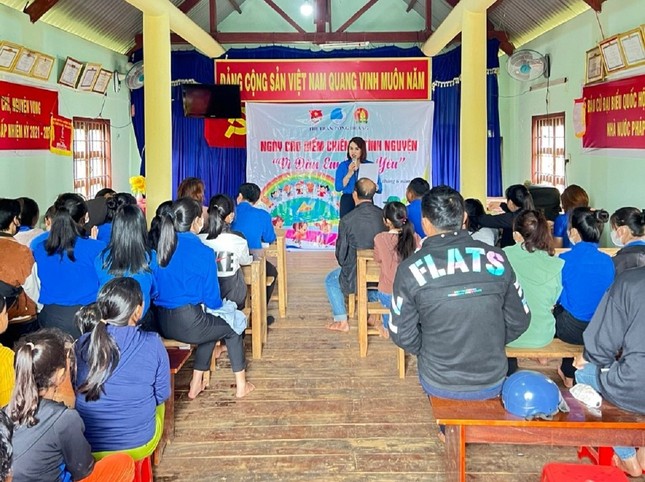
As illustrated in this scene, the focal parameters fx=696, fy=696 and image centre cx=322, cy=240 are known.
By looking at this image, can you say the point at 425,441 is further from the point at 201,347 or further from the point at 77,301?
the point at 77,301

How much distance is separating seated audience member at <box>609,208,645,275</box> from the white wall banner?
5376 millimetres

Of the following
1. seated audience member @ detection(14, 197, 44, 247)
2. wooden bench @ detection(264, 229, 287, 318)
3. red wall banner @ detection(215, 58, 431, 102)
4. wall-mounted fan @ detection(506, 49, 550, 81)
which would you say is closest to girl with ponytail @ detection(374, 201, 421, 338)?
wooden bench @ detection(264, 229, 287, 318)

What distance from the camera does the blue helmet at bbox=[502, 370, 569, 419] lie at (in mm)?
2354

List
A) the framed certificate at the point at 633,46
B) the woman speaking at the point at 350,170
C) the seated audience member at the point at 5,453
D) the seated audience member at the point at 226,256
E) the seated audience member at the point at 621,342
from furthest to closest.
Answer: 1. the woman speaking at the point at 350,170
2. the framed certificate at the point at 633,46
3. the seated audience member at the point at 226,256
4. the seated audience member at the point at 621,342
5. the seated audience member at the point at 5,453

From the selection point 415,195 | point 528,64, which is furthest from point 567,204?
point 528,64

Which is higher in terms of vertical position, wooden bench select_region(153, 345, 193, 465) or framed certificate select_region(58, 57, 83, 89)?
framed certificate select_region(58, 57, 83, 89)

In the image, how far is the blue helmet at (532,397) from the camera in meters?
2.35

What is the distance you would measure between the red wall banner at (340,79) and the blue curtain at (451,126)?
0.64 metres

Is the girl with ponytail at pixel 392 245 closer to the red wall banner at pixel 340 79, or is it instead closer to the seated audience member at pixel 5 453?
the seated audience member at pixel 5 453

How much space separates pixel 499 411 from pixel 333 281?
96.6 inches

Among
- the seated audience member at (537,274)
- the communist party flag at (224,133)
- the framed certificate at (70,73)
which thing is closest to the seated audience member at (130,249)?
the seated audience member at (537,274)

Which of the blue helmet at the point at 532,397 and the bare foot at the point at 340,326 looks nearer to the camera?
the blue helmet at the point at 532,397

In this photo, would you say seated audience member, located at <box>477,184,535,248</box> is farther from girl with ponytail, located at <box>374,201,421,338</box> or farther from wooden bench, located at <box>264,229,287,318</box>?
wooden bench, located at <box>264,229,287,318</box>

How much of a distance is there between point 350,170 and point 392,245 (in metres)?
2.03
